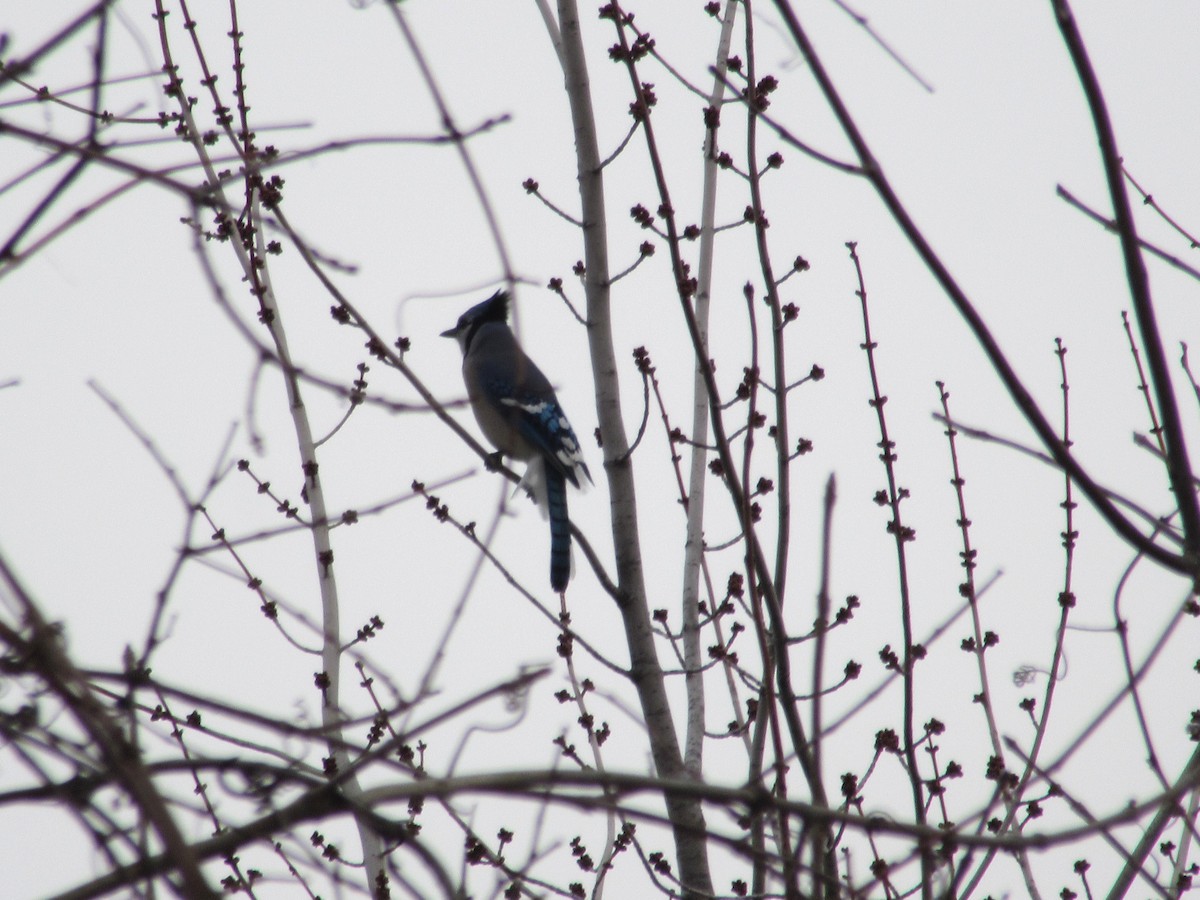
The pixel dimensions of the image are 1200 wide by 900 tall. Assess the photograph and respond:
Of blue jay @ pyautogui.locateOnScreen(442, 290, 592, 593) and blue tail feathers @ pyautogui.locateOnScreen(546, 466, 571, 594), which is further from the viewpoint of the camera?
blue jay @ pyautogui.locateOnScreen(442, 290, 592, 593)

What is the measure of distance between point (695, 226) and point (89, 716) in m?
2.95

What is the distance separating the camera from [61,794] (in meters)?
1.51

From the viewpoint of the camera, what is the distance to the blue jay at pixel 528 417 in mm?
6227

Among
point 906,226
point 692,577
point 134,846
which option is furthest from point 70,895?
point 692,577

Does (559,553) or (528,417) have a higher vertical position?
(528,417)

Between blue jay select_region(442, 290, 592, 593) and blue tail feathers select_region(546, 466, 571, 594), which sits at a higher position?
blue jay select_region(442, 290, 592, 593)

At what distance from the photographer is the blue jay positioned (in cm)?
623

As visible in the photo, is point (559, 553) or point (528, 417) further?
point (528, 417)

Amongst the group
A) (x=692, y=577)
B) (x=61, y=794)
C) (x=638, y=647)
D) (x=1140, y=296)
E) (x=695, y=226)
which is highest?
(x=695, y=226)

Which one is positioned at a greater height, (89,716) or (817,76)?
(817,76)

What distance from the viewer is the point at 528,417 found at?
23.7ft

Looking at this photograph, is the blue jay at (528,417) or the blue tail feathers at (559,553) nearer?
the blue tail feathers at (559,553)

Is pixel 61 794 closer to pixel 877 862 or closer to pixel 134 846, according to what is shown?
pixel 134 846

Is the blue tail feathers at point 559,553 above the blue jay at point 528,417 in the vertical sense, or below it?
below
